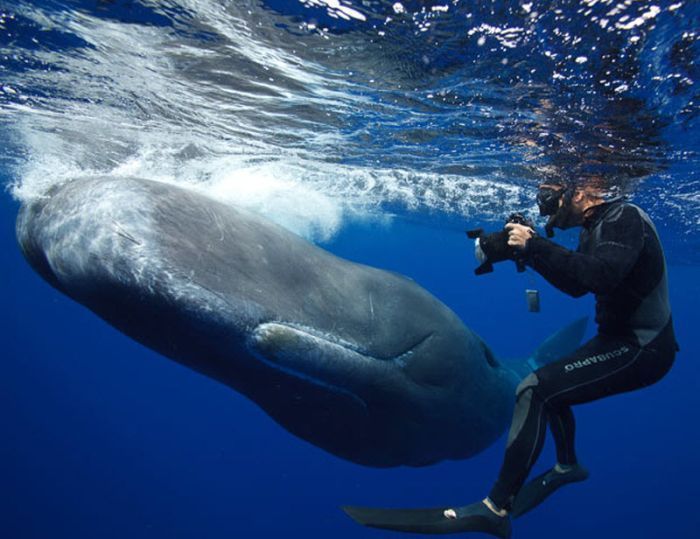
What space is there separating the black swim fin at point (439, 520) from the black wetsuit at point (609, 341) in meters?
0.16

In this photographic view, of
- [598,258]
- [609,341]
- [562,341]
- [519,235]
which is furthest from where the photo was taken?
[562,341]

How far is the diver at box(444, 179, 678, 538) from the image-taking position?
3.58 metres

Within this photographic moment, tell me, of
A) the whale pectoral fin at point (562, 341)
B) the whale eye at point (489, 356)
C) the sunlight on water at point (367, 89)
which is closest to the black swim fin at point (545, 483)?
the whale eye at point (489, 356)

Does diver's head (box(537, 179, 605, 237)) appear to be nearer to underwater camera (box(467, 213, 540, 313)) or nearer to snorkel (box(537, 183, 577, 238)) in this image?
snorkel (box(537, 183, 577, 238))

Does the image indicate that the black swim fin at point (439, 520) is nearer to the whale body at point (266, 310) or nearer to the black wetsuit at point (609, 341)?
the black wetsuit at point (609, 341)

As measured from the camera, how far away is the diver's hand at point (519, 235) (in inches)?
149

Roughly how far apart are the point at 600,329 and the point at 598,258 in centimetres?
104

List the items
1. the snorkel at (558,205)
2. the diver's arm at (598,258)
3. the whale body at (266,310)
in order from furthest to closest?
the snorkel at (558,205), the diver's arm at (598,258), the whale body at (266,310)

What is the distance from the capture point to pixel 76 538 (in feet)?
120

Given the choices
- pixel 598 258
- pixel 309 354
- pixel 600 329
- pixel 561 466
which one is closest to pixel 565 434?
pixel 561 466

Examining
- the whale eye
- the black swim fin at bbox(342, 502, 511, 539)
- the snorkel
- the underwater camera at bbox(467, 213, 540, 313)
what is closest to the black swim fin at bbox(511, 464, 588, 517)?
the black swim fin at bbox(342, 502, 511, 539)

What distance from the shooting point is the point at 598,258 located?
139 inches

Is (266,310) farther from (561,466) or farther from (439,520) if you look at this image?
(561,466)

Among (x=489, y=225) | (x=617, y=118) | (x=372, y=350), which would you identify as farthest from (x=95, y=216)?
(x=489, y=225)
